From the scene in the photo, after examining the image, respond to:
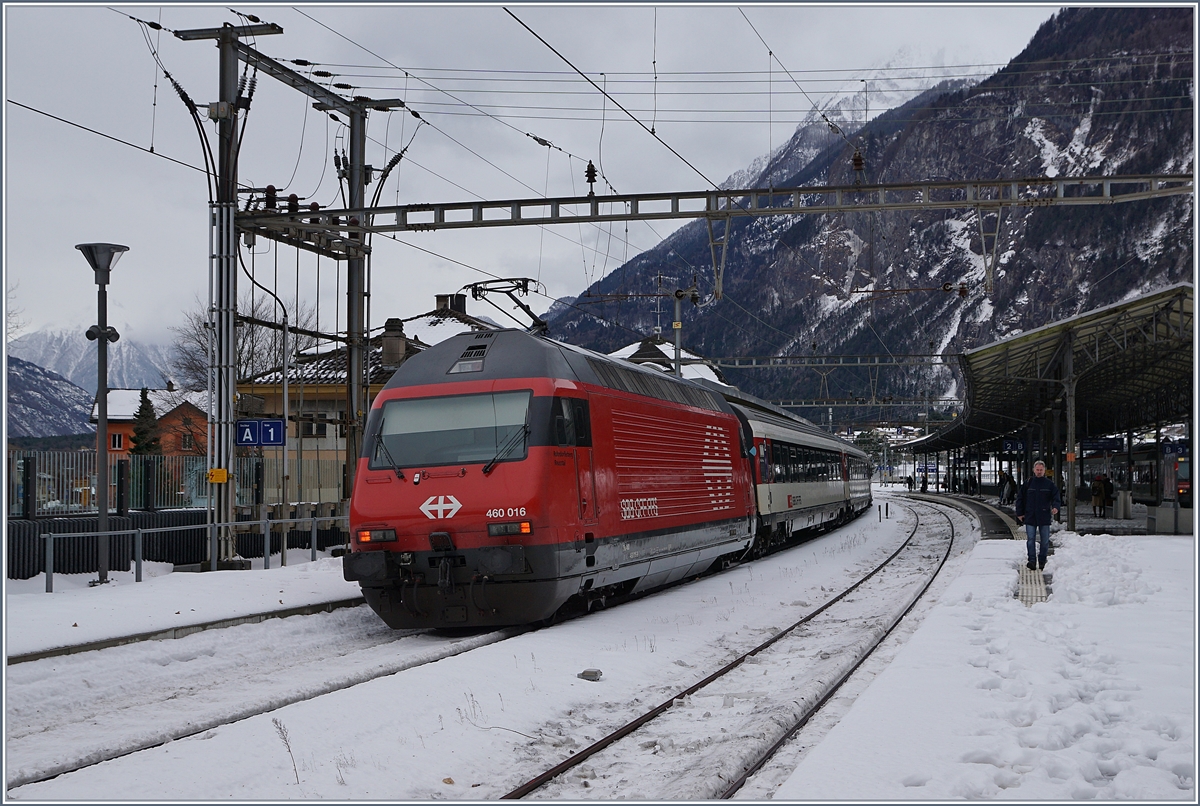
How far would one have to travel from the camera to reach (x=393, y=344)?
106ft

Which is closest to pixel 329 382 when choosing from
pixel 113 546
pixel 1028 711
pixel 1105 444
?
pixel 113 546

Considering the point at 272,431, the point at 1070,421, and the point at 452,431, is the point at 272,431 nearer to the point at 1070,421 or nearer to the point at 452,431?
the point at 452,431

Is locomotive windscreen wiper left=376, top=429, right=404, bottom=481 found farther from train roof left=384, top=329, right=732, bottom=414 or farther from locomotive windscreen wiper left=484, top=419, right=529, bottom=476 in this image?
locomotive windscreen wiper left=484, top=419, right=529, bottom=476

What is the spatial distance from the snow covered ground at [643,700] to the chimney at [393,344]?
17.6 metres

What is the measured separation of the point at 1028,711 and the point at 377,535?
724cm

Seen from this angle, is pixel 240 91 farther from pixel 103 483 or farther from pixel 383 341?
pixel 383 341

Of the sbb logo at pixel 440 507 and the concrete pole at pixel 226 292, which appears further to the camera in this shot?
the concrete pole at pixel 226 292

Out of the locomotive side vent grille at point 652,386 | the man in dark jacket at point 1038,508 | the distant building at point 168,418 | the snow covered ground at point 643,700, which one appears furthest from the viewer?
the distant building at point 168,418

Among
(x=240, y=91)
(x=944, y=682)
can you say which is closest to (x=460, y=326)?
(x=240, y=91)

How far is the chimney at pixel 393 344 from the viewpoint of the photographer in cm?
3219

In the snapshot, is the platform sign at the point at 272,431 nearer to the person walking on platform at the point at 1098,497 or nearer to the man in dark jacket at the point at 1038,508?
the man in dark jacket at the point at 1038,508

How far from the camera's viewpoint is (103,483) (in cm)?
1517

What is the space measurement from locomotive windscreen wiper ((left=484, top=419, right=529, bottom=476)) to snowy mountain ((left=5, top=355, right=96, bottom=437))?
341 feet

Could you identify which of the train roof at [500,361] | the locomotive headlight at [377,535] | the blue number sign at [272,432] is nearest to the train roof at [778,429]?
the train roof at [500,361]
